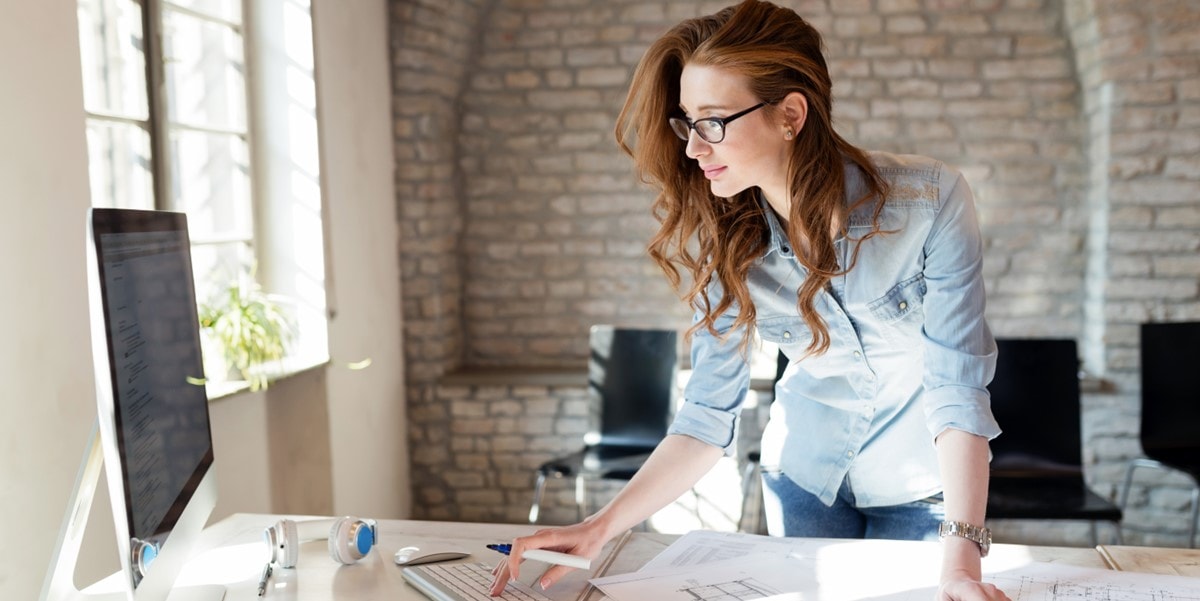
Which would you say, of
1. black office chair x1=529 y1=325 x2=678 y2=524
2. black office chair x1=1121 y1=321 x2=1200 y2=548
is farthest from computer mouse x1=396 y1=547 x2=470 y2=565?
black office chair x1=1121 y1=321 x2=1200 y2=548

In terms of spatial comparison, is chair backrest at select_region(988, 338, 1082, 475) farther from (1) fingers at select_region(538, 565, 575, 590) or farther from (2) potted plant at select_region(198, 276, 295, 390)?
(1) fingers at select_region(538, 565, 575, 590)

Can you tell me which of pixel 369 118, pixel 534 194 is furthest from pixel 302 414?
pixel 534 194

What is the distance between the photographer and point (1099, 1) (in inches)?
164

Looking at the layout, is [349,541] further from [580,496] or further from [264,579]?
[580,496]

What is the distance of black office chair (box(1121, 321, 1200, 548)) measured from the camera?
4.01 meters

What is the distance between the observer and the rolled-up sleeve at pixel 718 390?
187cm

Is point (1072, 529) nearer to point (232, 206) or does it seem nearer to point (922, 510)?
point (922, 510)

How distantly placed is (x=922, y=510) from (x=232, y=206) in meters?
2.70

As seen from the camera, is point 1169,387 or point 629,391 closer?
point 1169,387

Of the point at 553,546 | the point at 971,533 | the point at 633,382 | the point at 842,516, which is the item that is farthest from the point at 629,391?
the point at 971,533

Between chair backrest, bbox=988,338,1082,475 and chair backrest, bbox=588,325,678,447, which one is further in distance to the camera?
chair backrest, bbox=588,325,678,447

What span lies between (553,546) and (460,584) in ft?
0.49

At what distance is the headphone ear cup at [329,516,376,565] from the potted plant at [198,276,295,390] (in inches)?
60.4

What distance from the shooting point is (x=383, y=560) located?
1794 mm
